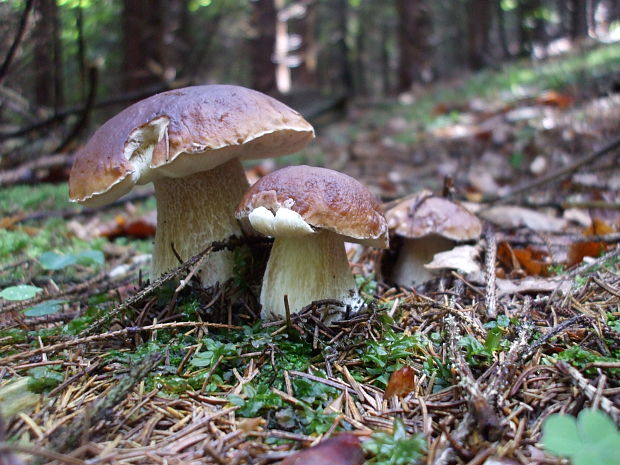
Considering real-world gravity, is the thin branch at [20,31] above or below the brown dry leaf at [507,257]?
above

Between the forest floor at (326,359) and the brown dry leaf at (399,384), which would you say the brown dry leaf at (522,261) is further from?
→ the brown dry leaf at (399,384)

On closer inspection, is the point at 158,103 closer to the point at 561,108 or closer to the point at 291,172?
the point at 291,172

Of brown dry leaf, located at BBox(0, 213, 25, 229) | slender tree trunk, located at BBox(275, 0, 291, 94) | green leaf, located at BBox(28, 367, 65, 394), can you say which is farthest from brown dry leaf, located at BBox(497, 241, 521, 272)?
slender tree trunk, located at BBox(275, 0, 291, 94)

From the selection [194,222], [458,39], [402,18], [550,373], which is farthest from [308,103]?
[458,39]

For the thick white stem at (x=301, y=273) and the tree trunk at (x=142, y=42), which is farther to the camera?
the tree trunk at (x=142, y=42)

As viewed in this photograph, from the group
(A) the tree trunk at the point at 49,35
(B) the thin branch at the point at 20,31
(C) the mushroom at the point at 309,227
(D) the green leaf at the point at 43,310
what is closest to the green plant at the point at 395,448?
(C) the mushroom at the point at 309,227

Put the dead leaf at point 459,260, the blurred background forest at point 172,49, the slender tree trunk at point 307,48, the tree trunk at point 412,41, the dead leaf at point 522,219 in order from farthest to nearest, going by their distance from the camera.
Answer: the slender tree trunk at point 307,48
the tree trunk at point 412,41
the blurred background forest at point 172,49
the dead leaf at point 522,219
the dead leaf at point 459,260

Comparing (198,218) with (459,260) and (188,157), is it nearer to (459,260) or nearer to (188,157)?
(188,157)

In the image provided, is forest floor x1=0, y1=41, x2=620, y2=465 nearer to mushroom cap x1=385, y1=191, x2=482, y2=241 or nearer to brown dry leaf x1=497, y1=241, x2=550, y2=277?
brown dry leaf x1=497, y1=241, x2=550, y2=277
